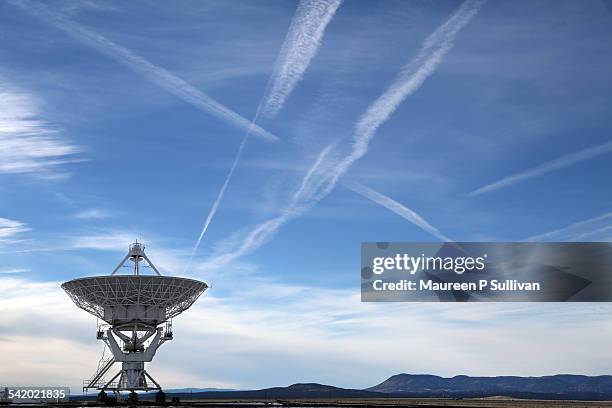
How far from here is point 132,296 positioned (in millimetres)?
126812

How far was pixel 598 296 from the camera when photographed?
90.8 meters

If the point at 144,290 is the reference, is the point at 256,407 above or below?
below

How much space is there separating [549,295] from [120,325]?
2930 inches

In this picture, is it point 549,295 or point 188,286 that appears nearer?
point 549,295

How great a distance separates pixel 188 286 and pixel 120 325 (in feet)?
45.9

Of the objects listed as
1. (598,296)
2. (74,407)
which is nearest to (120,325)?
(74,407)

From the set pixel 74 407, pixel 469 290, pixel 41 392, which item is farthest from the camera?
pixel 41 392

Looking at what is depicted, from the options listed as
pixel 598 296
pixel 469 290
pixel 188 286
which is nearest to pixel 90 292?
pixel 188 286

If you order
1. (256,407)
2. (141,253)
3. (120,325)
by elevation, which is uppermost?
(141,253)

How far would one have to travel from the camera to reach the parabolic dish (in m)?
125

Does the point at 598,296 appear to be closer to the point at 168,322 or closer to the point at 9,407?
the point at 168,322

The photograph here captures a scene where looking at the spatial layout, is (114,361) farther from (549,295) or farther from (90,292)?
(549,295)

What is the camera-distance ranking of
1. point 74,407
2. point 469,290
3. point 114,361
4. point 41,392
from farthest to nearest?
point 41,392, point 114,361, point 74,407, point 469,290

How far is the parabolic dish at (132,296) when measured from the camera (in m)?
125
